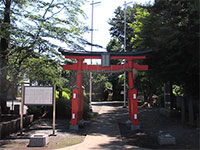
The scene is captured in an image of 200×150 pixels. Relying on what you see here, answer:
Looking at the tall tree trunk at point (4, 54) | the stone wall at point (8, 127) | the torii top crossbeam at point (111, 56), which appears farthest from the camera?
the torii top crossbeam at point (111, 56)

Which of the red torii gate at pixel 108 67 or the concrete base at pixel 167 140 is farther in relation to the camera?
the red torii gate at pixel 108 67

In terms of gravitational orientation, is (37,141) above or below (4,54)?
below

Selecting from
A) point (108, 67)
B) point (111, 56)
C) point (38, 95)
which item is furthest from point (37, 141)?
point (111, 56)

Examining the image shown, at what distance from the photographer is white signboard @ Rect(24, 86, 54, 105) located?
9.90 m

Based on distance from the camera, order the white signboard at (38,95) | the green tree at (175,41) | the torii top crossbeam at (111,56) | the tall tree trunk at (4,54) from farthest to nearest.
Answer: the torii top crossbeam at (111,56) → the white signboard at (38,95) → the green tree at (175,41) → the tall tree trunk at (4,54)

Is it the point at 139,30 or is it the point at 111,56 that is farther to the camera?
the point at 139,30

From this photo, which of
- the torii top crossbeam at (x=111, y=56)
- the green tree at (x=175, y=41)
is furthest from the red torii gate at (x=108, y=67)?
the green tree at (x=175, y=41)

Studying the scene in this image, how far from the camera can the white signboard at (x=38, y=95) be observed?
9.90 m

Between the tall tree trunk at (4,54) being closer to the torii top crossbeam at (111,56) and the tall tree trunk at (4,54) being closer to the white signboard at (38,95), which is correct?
the white signboard at (38,95)

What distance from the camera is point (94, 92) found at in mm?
43000

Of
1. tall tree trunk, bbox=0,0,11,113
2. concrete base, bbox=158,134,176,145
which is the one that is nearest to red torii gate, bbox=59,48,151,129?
tall tree trunk, bbox=0,0,11,113

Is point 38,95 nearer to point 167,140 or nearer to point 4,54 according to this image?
point 4,54

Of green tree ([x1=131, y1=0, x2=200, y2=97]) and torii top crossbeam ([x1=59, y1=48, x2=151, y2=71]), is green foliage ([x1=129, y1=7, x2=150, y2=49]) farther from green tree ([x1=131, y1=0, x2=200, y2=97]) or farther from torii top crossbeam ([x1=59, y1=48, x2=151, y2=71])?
torii top crossbeam ([x1=59, y1=48, x2=151, y2=71])

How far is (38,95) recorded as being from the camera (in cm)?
996
